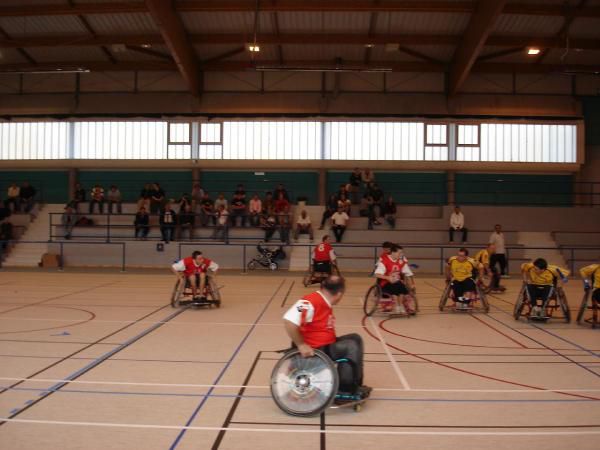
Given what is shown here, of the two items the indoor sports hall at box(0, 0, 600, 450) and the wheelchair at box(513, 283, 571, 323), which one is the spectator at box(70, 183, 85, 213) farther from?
the wheelchair at box(513, 283, 571, 323)

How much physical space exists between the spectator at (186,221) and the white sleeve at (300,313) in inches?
681

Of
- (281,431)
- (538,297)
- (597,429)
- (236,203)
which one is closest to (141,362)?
(281,431)

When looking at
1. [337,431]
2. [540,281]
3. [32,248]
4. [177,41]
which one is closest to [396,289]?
[540,281]

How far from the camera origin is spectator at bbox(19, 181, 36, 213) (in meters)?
24.4

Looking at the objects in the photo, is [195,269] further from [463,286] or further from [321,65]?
[321,65]

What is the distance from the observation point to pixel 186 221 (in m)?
21.5

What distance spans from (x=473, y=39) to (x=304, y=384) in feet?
62.4

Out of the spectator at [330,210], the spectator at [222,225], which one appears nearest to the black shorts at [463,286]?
the spectator at [330,210]

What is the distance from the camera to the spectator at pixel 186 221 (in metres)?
21.3

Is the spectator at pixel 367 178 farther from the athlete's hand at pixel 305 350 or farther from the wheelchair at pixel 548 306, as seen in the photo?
the athlete's hand at pixel 305 350

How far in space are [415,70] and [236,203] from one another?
971 cm

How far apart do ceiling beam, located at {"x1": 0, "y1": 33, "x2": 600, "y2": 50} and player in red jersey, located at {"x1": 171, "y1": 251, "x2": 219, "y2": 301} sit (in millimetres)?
13349

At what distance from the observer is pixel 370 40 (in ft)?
70.7

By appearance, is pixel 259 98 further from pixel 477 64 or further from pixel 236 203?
pixel 477 64
